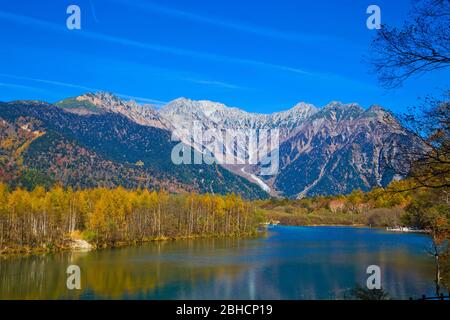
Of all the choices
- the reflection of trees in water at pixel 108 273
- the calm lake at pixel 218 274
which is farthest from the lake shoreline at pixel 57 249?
the calm lake at pixel 218 274

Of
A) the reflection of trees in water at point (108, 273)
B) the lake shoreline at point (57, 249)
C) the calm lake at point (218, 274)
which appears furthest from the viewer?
the lake shoreline at point (57, 249)

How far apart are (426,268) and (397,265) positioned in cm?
321

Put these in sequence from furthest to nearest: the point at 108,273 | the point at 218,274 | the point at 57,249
Answer: the point at 57,249 → the point at 108,273 → the point at 218,274

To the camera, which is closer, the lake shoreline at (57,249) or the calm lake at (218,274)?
the calm lake at (218,274)

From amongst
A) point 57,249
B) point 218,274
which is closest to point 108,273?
point 218,274

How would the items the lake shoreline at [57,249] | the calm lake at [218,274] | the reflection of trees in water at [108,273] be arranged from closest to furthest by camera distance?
the calm lake at [218,274] → the reflection of trees in water at [108,273] → the lake shoreline at [57,249]

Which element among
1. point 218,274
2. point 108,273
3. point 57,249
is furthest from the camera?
point 57,249

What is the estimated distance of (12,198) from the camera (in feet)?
201

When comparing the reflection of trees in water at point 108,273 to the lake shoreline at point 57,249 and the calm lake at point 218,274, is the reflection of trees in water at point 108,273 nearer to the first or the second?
the calm lake at point 218,274

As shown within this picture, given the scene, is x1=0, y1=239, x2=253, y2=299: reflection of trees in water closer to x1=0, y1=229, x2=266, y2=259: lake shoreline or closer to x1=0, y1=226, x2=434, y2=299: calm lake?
x1=0, y1=226, x2=434, y2=299: calm lake

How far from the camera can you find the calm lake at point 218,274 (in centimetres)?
3055

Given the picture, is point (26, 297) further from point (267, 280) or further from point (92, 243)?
point (92, 243)

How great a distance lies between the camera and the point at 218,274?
39.2 metres

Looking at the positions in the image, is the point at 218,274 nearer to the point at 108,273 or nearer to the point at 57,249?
the point at 108,273
